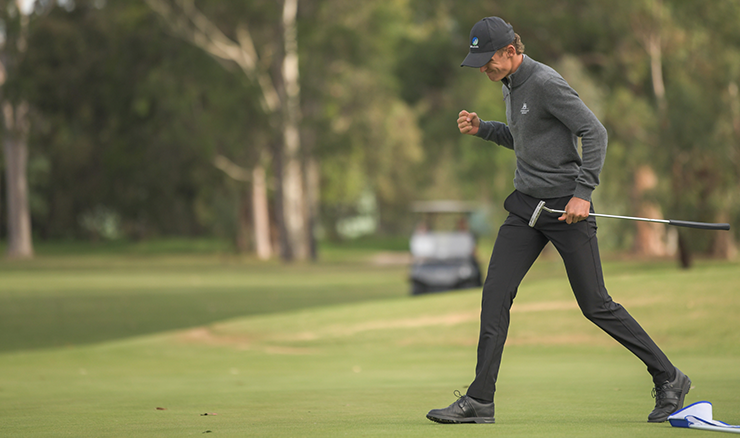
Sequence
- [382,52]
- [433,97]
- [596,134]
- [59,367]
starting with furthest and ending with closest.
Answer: [433,97], [382,52], [59,367], [596,134]

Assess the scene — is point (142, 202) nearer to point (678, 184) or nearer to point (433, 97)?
point (433, 97)

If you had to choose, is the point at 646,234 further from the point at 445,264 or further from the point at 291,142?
the point at 445,264

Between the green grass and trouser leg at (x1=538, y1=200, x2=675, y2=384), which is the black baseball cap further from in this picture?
the green grass

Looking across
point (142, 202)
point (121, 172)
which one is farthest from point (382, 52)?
point (142, 202)

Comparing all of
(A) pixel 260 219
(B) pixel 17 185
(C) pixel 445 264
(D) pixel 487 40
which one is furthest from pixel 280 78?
(D) pixel 487 40

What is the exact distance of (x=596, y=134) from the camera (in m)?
5.66

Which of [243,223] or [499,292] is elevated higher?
[499,292]

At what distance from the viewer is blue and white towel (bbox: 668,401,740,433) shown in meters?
5.32

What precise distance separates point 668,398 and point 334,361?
6.92 m

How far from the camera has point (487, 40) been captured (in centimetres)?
582

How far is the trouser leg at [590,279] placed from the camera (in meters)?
5.81

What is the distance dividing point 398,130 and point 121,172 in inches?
601

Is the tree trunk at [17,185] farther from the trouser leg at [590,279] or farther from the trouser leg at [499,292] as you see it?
the trouser leg at [590,279]

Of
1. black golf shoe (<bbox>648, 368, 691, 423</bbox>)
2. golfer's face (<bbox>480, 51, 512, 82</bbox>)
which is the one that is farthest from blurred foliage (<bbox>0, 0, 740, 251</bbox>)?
golfer's face (<bbox>480, 51, 512, 82</bbox>)
